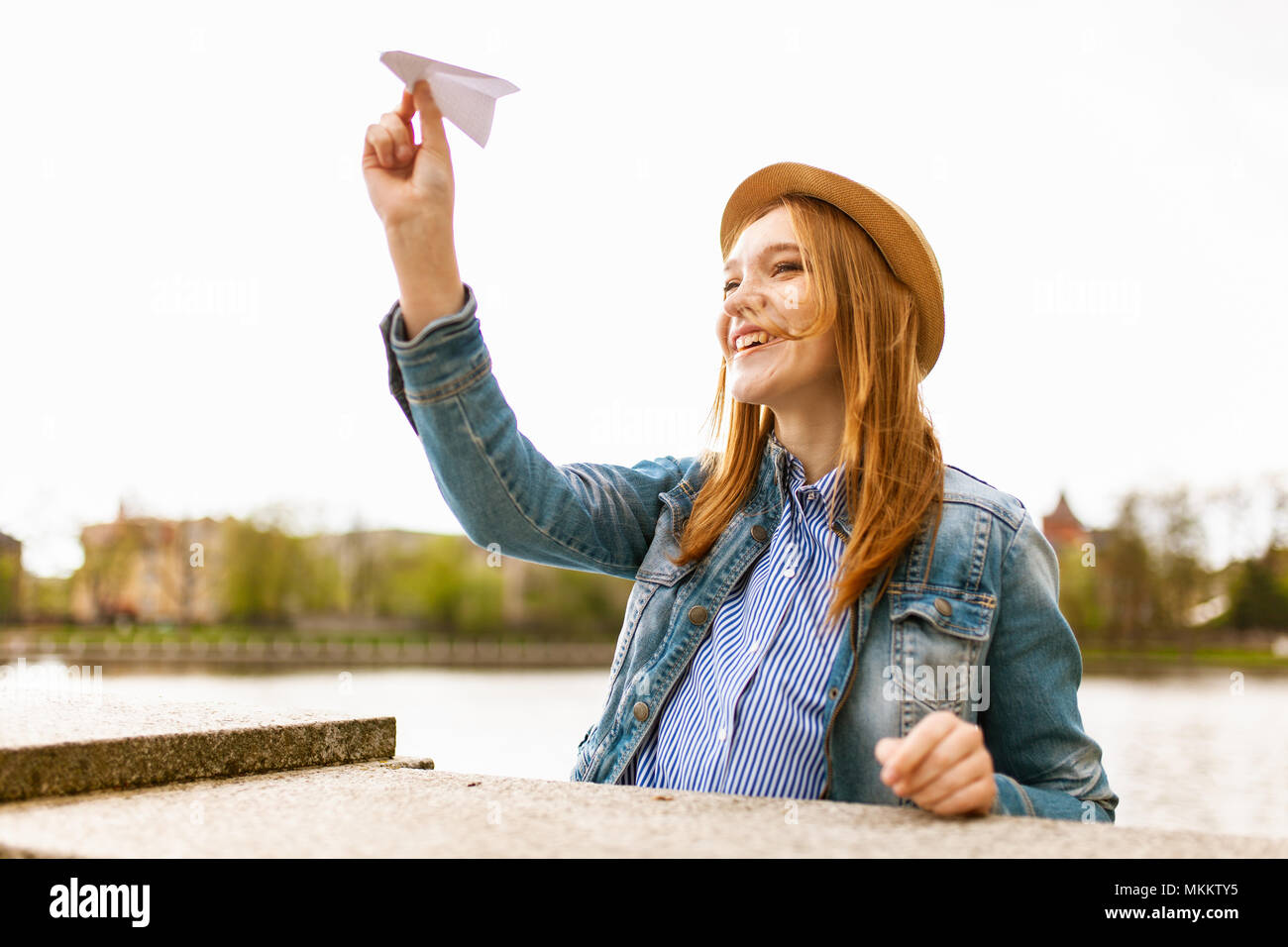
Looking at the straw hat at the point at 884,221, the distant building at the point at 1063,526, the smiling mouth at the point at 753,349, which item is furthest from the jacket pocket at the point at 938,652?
the distant building at the point at 1063,526

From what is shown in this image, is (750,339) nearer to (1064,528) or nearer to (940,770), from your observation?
(940,770)

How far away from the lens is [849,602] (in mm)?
1945

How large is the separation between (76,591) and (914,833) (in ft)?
219

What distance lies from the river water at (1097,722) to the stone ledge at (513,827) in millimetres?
10100

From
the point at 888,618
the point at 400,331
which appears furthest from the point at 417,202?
the point at 888,618

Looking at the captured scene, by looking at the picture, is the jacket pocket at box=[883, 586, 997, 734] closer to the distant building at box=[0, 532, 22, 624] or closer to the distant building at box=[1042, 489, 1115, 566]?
the distant building at box=[0, 532, 22, 624]

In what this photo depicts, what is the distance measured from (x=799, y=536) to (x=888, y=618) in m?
0.33

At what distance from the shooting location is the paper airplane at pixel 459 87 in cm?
178

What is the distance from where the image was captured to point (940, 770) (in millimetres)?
1518

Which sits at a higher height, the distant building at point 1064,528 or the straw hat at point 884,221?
the straw hat at point 884,221

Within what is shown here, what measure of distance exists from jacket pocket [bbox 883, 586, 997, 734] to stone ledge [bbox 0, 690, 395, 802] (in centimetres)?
97

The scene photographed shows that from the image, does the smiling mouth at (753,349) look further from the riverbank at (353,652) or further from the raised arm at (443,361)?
the riverbank at (353,652)

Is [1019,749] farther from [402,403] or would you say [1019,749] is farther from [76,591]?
[76,591]
